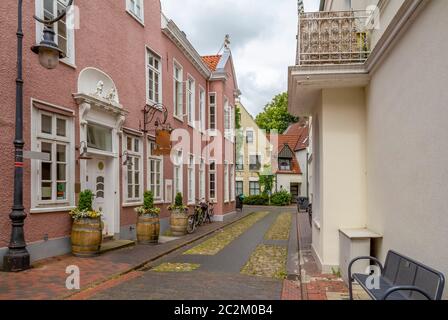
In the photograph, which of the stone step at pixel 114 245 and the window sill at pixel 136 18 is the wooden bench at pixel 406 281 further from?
the window sill at pixel 136 18

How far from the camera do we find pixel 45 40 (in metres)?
7.17

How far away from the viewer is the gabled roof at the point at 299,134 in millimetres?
43231

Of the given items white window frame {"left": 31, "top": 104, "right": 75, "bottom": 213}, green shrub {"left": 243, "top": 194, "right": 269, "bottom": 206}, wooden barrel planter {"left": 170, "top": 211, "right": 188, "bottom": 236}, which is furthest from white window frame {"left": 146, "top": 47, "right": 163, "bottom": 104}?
green shrub {"left": 243, "top": 194, "right": 269, "bottom": 206}

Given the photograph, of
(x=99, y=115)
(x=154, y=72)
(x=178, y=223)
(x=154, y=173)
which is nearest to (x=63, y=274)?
(x=99, y=115)

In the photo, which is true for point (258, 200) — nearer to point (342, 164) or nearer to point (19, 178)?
point (342, 164)

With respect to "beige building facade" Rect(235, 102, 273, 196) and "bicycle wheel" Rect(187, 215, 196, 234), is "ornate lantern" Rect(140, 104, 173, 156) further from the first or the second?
"beige building facade" Rect(235, 102, 273, 196)

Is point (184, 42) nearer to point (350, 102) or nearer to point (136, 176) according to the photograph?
point (136, 176)

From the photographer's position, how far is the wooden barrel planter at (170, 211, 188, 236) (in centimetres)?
1409

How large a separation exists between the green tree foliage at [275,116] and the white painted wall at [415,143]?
45093 mm

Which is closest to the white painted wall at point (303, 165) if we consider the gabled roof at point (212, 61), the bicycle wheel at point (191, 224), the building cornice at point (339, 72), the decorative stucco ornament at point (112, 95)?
the gabled roof at point (212, 61)

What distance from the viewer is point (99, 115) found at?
10797 millimetres

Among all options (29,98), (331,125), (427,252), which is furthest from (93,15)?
(427,252)

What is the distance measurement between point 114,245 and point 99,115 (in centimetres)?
328

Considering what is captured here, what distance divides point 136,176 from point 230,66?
13875mm
